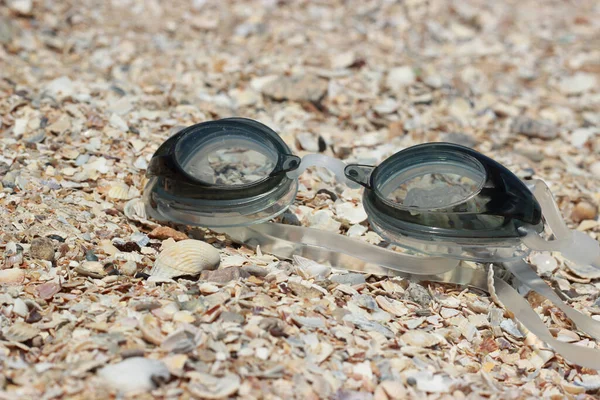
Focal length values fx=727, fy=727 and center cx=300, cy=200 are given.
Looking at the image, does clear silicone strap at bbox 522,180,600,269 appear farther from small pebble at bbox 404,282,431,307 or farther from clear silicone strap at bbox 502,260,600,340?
small pebble at bbox 404,282,431,307

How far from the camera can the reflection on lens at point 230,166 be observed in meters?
2.01

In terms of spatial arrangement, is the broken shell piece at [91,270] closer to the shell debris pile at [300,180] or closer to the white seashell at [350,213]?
the shell debris pile at [300,180]

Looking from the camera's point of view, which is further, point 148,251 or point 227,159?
point 227,159

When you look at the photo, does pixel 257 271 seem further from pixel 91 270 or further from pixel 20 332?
pixel 20 332

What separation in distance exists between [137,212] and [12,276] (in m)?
0.42

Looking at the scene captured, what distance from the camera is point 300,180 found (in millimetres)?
2275

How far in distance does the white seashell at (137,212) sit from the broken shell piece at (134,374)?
0.62 meters

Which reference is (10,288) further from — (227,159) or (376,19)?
(376,19)

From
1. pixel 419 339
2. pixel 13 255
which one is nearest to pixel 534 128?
pixel 419 339

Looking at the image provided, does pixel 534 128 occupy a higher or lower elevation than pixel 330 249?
lower

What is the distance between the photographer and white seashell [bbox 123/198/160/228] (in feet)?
6.45

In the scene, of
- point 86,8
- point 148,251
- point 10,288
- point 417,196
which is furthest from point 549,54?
point 10,288

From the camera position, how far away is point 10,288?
1633mm

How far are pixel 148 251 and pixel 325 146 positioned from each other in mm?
894
